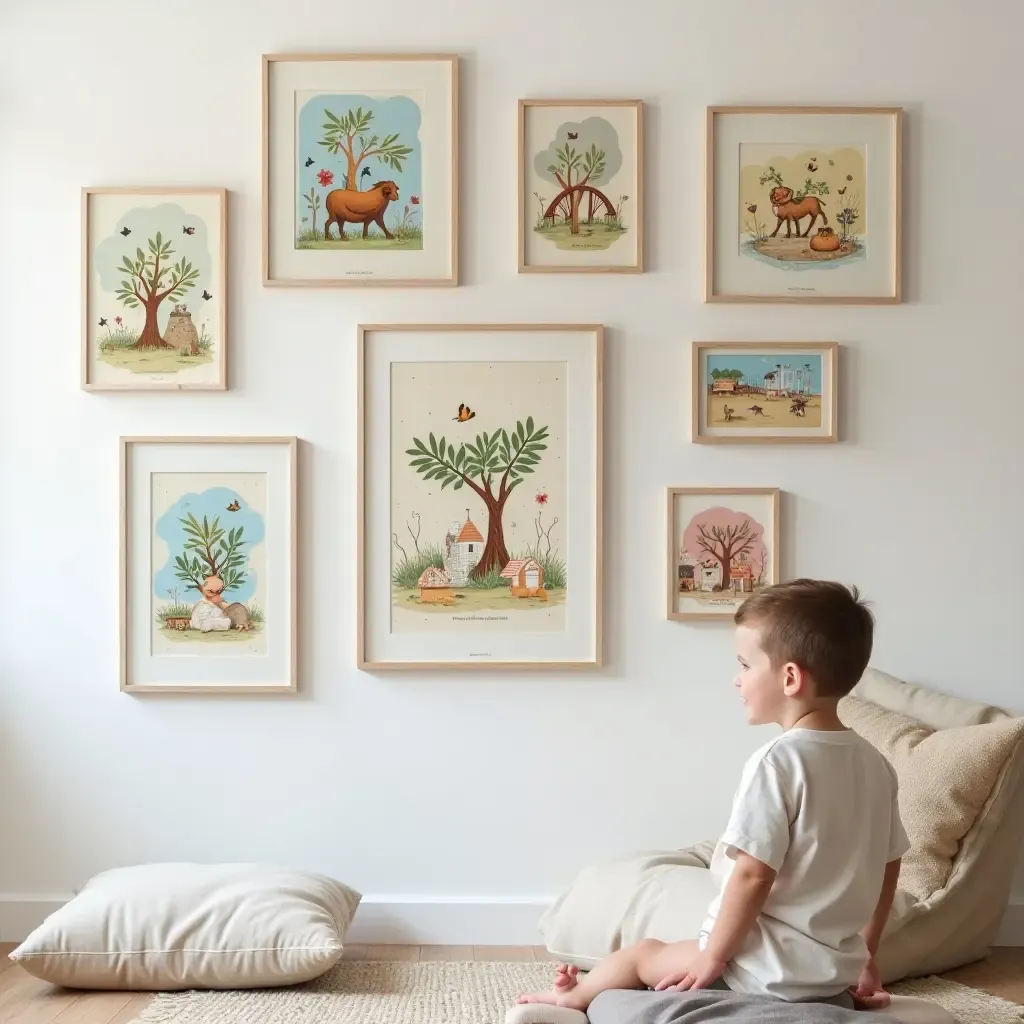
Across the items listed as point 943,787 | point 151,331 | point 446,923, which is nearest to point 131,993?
point 446,923

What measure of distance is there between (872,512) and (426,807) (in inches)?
49.5

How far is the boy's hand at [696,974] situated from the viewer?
1.72 metres

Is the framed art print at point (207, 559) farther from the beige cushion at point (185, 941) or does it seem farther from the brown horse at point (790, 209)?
the brown horse at point (790, 209)

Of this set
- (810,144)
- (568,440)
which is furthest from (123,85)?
(810,144)

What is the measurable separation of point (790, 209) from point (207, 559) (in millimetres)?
1598

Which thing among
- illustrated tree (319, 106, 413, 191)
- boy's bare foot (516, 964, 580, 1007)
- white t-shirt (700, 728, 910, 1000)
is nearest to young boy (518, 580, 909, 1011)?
white t-shirt (700, 728, 910, 1000)

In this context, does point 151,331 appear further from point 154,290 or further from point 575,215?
point 575,215

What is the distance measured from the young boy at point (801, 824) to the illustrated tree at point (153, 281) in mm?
1668

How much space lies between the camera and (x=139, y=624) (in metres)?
2.84

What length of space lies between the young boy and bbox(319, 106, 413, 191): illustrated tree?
60.8 inches

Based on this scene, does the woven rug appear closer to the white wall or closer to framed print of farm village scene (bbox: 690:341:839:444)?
the white wall

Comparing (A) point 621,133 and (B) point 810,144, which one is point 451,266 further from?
(B) point 810,144

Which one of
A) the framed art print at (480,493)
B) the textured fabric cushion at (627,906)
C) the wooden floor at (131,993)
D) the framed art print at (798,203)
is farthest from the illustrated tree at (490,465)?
the wooden floor at (131,993)

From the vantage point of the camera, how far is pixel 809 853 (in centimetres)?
171
